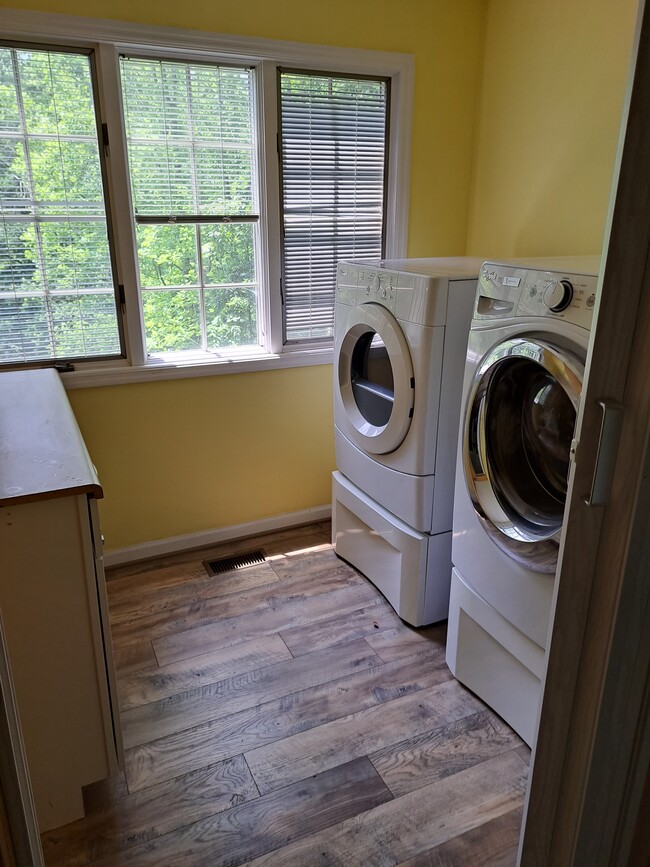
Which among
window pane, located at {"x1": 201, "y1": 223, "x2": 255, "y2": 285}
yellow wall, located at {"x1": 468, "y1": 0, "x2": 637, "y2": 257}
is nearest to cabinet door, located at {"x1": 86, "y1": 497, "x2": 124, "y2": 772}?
window pane, located at {"x1": 201, "y1": 223, "x2": 255, "y2": 285}

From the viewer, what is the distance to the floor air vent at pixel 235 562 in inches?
107

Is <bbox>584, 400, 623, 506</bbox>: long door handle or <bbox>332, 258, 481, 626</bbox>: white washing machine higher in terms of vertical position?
<bbox>584, 400, 623, 506</bbox>: long door handle

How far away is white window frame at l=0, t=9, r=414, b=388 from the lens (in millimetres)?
2176

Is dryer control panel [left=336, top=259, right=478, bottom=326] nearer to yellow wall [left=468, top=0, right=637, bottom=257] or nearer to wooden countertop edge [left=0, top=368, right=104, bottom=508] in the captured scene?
yellow wall [left=468, top=0, right=637, bottom=257]

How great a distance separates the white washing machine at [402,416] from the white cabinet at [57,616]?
1067 mm

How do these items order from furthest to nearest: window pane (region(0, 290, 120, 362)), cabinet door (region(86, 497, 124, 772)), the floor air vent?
the floor air vent
window pane (region(0, 290, 120, 362))
cabinet door (region(86, 497, 124, 772))

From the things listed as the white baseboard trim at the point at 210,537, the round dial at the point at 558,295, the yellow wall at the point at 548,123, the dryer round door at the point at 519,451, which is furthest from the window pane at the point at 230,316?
the round dial at the point at 558,295

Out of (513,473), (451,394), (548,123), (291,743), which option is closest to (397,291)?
(451,394)

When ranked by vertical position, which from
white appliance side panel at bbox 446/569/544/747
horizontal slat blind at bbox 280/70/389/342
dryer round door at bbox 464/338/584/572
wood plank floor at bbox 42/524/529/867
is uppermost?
horizontal slat blind at bbox 280/70/389/342

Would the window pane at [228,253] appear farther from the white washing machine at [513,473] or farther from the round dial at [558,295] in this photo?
the round dial at [558,295]

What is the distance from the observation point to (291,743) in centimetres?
183

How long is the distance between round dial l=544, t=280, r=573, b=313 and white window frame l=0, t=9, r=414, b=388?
1.46 metres

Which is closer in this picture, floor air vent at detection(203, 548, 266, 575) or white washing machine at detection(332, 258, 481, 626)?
white washing machine at detection(332, 258, 481, 626)

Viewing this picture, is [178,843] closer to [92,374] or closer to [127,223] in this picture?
[92,374]
